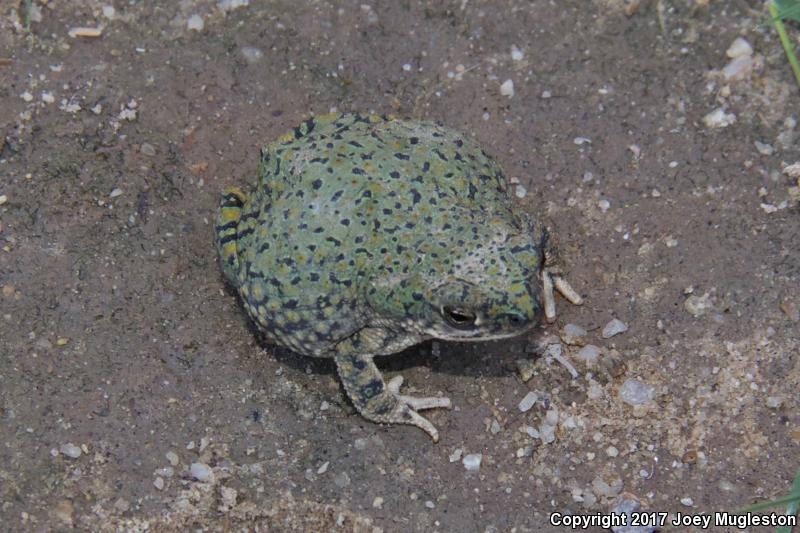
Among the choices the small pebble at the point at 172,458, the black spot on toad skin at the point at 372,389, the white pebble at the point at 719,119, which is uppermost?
the white pebble at the point at 719,119

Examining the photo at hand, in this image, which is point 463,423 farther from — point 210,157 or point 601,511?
point 210,157

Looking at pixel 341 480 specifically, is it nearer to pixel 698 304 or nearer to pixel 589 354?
pixel 589 354

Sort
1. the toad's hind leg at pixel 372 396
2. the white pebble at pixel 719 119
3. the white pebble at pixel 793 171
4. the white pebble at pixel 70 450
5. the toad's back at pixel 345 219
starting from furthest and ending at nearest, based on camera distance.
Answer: the white pebble at pixel 719 119, the white pebble at pixel 793 171, the toad's hind leg at pixel 372 396, the white pebble at pixel 70 450, the toad's back at pixel 345 219

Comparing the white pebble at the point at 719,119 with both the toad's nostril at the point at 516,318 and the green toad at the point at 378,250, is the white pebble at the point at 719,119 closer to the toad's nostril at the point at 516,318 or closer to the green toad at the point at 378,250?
the green toad at the point at 378,250

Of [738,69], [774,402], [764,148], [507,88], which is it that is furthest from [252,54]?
[774,402]

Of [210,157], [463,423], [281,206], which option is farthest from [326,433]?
[210,157]

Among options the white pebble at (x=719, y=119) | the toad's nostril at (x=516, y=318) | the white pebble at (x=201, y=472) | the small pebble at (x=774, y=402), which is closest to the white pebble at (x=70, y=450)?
the white pebble at (x=201, y=472)

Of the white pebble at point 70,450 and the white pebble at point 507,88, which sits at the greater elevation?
the white pebble at point 507,88
